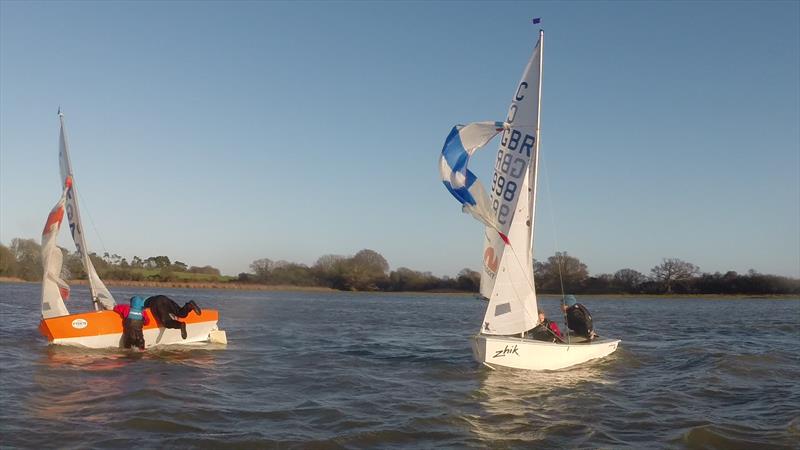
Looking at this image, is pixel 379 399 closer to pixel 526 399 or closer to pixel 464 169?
pixel 526 399

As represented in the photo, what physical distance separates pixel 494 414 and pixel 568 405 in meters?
1.72

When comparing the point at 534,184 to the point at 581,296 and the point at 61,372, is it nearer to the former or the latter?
the point at 61,372

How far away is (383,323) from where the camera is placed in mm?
30844

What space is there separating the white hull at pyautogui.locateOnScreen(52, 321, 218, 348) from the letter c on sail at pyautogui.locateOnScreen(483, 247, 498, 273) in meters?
9.09

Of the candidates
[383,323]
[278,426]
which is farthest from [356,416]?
[383,323]

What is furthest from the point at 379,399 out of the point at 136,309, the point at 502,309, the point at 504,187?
the point at 136,309

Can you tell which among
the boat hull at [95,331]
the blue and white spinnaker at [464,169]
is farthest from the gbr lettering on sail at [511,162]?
the boat hull at [95,331]

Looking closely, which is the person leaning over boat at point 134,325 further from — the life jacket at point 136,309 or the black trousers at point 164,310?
the black trousers at point 164,310

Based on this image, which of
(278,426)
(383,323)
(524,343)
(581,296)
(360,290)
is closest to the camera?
(278,426)

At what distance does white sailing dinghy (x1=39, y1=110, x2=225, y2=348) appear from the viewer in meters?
16.5

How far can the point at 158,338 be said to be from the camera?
58.4 ft

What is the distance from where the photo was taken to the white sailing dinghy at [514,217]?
15.0m

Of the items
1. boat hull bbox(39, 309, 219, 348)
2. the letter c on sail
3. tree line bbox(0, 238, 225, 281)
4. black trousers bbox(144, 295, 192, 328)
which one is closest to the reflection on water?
the letter c on sail

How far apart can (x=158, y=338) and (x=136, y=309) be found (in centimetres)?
143
